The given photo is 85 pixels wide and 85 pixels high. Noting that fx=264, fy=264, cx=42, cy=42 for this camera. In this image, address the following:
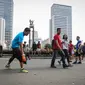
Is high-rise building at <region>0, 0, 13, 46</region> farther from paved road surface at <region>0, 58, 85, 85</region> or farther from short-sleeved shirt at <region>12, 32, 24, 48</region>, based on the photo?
paved road surface at <region>0, 58, 85, 85</region>

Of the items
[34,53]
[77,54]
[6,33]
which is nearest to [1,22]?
[6,33]

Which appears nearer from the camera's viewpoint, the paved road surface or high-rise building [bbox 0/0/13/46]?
the paved road surface

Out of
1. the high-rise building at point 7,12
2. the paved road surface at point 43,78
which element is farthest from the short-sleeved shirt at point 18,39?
the high-rise building at point 7,12

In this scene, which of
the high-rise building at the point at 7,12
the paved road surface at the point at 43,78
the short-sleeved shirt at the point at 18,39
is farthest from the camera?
the high-rise building at the point at 7,12

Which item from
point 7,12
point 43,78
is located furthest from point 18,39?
point 7,12

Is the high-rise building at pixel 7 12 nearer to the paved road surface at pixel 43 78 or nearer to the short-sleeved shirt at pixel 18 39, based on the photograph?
the short-sleeved shirt at pixel 18 39

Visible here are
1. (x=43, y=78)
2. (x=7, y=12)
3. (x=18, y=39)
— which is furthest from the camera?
(x=7, y=12)

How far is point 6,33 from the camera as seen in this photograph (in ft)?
531

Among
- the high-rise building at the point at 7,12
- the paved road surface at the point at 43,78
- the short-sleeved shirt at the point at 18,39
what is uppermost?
the high-rise building at the point at 7,12

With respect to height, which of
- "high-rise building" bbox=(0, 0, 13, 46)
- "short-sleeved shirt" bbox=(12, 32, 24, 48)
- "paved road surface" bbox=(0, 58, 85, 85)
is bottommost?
"paved road surface" bbox=(0, 58, 85, 85)

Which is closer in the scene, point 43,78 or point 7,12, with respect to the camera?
point 43,78

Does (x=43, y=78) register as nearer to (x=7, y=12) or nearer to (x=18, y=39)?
(x=18, y=39)

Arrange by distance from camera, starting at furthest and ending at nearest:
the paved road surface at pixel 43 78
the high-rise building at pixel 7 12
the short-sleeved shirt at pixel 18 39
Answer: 1. the high-rise building at pixel 7 12
2. the short-sleeved shirt at pixel 18 39
3. the paved road surface at pixel 43 78

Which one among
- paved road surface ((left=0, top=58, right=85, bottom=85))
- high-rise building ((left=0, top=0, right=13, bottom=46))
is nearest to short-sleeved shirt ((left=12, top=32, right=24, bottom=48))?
paved road surface ((left=0, top=58, right=85, bottom=85))
